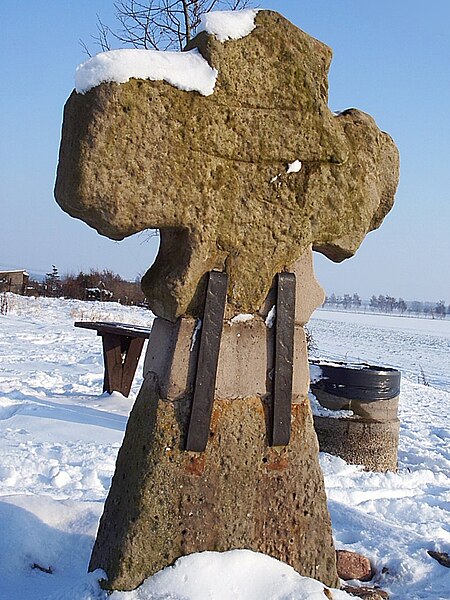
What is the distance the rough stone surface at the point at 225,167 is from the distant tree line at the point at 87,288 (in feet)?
81.3

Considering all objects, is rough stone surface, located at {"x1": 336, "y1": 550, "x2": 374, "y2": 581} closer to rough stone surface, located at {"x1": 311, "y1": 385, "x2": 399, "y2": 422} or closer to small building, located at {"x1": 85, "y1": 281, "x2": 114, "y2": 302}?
rough stone surface, located at {"x1": 311, "y1": 385, "x2": 399, "y2": 422}

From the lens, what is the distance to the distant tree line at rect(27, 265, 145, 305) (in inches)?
1072

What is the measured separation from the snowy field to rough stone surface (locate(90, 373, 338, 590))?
0.09 metres

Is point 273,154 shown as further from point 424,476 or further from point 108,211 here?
point 424,476

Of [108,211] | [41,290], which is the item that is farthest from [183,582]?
[41,290]

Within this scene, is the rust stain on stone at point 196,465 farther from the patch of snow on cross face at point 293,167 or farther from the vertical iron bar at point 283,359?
the patch of snow on cross face at point 293,167

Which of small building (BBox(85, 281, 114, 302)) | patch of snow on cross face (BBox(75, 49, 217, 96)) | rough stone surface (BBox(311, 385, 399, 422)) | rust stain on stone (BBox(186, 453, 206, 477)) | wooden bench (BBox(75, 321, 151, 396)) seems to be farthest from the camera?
small building (BBox(85, 281, 114, 302))

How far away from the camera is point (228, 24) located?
7.95 ft

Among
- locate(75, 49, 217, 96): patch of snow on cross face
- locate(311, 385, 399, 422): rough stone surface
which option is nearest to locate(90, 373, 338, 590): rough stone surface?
locate(75, 49, 217, 96): patch of snow on cross face

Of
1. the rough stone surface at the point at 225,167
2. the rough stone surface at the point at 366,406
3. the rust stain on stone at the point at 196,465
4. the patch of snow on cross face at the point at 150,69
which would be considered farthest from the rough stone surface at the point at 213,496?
the rough stone surface at the point at 366,406

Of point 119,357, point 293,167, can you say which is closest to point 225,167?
point 293,167

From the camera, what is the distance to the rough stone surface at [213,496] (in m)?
2.33

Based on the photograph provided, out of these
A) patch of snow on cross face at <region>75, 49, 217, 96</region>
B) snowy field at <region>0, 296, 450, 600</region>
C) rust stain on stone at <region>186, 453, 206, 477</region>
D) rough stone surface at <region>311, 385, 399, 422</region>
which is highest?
patch of snow on cross face at <region>75, 49, 217, 96</region>

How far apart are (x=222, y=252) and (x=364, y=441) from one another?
3237mm
